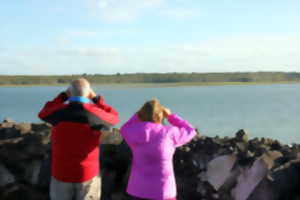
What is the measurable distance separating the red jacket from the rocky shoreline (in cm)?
224

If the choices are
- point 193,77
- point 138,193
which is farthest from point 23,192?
point 193,77

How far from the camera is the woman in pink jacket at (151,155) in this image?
14.5ft

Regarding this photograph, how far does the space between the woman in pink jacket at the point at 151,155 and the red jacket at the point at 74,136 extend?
1.41ft

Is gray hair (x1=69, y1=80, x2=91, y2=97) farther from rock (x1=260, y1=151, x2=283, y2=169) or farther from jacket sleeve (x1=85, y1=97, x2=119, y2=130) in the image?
rock (x1=260, y1=151, x2=283, y2=169)

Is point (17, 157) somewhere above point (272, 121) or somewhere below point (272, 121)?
above

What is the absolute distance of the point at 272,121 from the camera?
26875 mm

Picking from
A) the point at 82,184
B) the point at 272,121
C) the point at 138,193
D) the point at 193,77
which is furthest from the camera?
the point at 193,77

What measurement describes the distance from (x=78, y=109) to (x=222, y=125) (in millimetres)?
19573

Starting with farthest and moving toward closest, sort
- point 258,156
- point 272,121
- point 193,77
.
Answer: point 193,77 < point 272,121 < point 258,156

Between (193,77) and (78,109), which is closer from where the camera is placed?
(78,109)

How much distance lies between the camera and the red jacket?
4.71m

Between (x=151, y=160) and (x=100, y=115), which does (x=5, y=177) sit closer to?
(x=100, y=115)

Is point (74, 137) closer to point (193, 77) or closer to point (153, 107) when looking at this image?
point (153, 107)

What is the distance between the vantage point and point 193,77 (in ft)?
399
